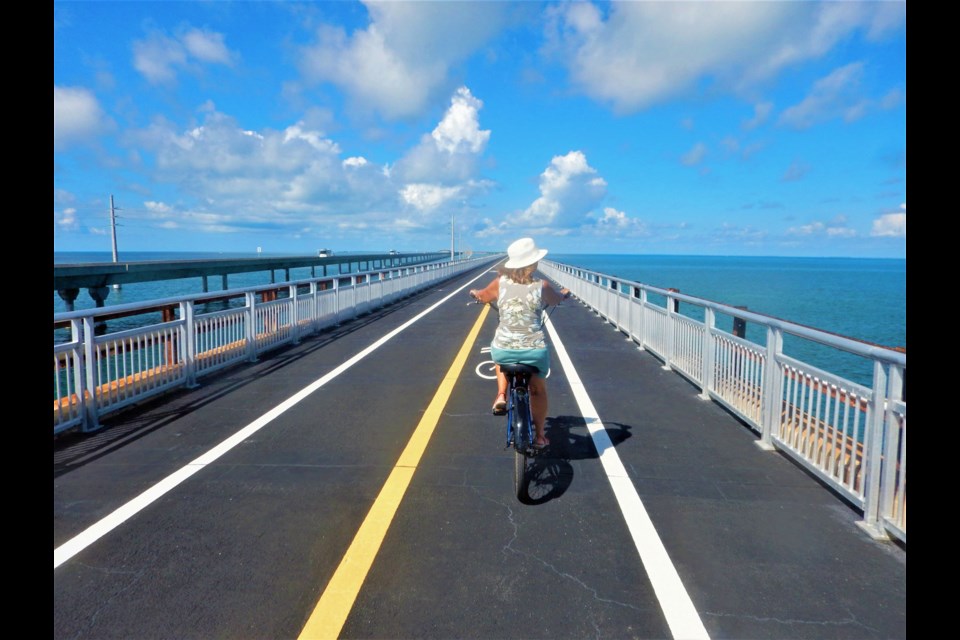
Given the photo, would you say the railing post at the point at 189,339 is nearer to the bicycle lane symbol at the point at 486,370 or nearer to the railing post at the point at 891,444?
the bicycle lane symbol at the point at 486,370

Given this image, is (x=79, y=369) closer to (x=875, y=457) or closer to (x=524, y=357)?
(x=524, y=357)

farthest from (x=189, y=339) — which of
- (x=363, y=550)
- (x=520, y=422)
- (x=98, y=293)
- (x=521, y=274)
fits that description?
(x=98, y=293)

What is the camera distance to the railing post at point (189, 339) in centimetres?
848

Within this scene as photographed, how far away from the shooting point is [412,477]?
506 cm

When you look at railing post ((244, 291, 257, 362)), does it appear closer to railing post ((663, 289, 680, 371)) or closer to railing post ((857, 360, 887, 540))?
railing post ((663, 289, 680, 371))

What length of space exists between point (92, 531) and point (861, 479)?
5.73 m

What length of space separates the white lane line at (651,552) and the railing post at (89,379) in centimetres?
567

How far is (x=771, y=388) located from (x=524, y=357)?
2.81 m

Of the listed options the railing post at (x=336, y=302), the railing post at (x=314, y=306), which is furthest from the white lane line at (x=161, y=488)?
the railing post at (x=336, y=302)

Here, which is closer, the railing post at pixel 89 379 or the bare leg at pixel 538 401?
the bare leg at pixel 538 401
